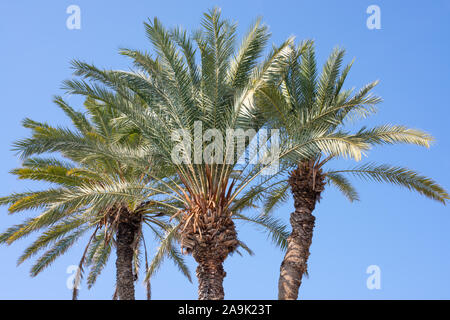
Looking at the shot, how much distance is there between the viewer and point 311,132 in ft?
45.2

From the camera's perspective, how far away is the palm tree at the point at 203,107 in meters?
13.9

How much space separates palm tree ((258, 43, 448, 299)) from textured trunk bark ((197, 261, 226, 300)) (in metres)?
1.91

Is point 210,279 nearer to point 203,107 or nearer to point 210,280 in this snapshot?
point 210,280

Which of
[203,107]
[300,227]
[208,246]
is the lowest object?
[208,246]

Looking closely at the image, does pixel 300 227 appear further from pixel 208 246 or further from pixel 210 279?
pixel 210 279

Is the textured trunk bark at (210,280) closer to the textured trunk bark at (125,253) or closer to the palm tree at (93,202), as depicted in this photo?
the palm tree at (93,202)

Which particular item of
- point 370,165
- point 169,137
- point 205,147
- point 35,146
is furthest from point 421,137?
point 35,146

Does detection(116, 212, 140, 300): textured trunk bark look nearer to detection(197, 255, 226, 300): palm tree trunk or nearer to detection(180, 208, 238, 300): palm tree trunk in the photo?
detection(180, 208, 238, 300): palm tree trunk

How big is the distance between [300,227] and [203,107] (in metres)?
4.15

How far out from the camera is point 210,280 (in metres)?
13.8

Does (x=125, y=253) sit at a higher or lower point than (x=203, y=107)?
lower

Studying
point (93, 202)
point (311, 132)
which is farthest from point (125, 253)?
point (311, 132)

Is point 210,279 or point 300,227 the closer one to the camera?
point 210,279
